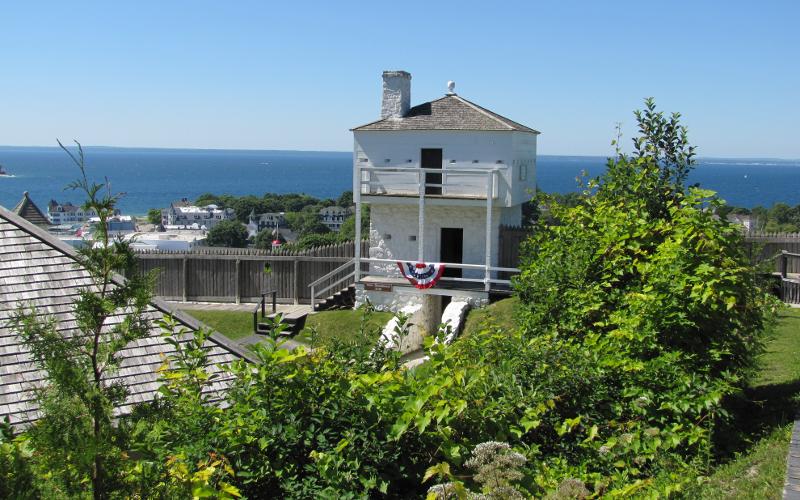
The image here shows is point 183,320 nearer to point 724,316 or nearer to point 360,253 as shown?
point 724,316

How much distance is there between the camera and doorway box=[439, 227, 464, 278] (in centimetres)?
2367

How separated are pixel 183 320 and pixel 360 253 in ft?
48.3

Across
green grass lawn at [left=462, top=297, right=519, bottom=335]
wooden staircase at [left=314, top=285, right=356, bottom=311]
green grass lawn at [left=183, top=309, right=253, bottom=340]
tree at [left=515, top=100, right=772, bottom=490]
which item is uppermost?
tree at [left=515, top=100, right=772, bottom=490]

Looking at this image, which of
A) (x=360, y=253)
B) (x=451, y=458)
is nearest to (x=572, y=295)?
(x=451, y=458)

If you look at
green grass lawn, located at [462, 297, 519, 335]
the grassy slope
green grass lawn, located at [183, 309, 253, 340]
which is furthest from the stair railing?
the grassy slope

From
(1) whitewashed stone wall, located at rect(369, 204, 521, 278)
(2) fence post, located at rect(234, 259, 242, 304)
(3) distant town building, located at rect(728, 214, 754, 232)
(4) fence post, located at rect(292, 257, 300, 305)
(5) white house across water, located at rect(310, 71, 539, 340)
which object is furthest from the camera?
(2) fence post, located at rect(234, 259, 242, 304)

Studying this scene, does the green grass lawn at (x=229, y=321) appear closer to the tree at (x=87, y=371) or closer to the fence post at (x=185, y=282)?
the fence post at (x=185, y=282)

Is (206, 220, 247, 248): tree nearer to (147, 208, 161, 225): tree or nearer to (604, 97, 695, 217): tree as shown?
(147, 208, 161, 225): tree

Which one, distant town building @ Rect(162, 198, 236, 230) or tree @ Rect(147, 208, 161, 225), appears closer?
tree @ Rect(147, 208, 161, 225)

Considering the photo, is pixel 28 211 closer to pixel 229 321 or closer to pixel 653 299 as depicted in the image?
pixel 229 321

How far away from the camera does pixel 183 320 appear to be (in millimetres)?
9617

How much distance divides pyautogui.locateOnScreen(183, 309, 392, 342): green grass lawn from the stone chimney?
6.32m

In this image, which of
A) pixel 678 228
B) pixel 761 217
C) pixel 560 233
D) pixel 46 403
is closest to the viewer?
pixel 46 403

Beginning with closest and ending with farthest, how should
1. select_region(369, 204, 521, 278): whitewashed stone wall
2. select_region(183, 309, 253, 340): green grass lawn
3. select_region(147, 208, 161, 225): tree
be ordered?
select_region(183, 309, 253, 340): green grass lawn, select_region(369, 204, 521, 278): whitewashed stone wall, select_region(147, 208, 161, 225): tree
